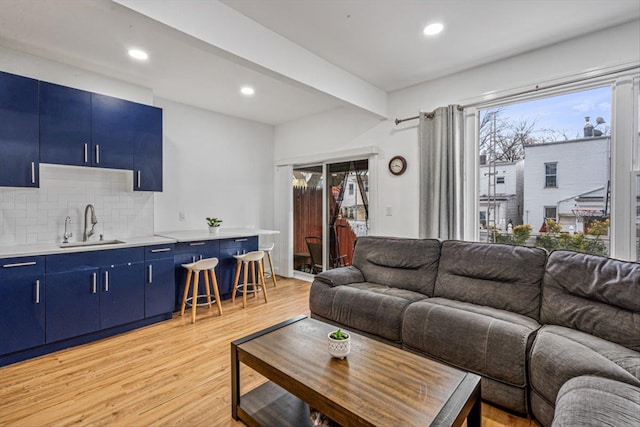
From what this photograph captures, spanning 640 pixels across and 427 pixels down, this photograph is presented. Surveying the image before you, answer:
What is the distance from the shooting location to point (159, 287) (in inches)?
130

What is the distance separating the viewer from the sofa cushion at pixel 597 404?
117 cm

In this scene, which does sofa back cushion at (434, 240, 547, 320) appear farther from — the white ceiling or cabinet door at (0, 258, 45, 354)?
cabinet door at (0, 258, 45, 354)

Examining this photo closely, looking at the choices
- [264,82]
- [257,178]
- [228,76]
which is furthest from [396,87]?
[257,178]

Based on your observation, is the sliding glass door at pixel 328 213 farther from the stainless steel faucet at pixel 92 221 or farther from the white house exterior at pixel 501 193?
the stainless steel faucet at pixel 92 221

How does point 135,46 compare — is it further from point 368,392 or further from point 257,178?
point 368,392

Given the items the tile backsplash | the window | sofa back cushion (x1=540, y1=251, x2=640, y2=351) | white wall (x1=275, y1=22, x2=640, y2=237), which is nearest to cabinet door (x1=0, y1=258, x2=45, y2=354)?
the tile backsplash

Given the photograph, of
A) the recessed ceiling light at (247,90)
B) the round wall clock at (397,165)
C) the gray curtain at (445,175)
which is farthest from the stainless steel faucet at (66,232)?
the gray curtain at (445,175)

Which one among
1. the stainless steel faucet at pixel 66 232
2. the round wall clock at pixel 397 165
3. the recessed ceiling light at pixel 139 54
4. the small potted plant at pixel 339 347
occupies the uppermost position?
the recessed ceiling light at pixel 139 54

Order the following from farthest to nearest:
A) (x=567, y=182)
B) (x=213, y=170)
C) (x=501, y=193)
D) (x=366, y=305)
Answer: (x=213, y=170) < (x=501, y=193) < (x=567, y=182) < (x=366, y=305)

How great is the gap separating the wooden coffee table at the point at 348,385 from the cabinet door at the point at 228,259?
7.28 ft

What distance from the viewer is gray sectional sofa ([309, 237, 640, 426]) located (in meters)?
1.59

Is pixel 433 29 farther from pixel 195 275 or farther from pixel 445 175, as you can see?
pixel 195 275

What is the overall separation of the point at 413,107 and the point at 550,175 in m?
1.66

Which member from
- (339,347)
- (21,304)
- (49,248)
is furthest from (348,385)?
(49,248)
